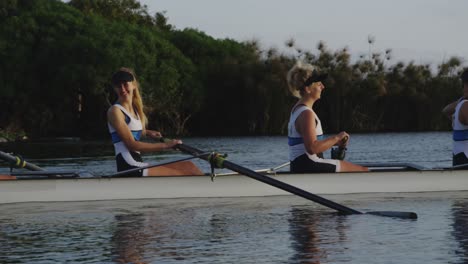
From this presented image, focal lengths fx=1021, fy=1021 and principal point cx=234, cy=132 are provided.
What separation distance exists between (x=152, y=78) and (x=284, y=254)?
5737cm

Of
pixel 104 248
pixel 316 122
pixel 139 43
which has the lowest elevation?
pixel 104 248

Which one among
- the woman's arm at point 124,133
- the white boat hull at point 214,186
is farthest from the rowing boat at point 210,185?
the woman's arm at point 124,133

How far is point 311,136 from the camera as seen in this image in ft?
45.5

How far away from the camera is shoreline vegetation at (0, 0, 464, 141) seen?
194 ft

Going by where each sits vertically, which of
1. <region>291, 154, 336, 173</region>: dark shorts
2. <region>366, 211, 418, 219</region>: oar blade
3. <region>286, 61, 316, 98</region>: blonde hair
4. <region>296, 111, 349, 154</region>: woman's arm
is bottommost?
<region>366, 211, 418, 219</region>: oar blade

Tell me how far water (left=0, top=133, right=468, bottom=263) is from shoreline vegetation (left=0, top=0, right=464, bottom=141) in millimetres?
42440

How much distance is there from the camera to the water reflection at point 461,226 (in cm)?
995

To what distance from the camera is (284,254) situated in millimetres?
10000

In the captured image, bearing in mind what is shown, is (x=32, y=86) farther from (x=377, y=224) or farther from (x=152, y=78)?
(x=377, y=224)

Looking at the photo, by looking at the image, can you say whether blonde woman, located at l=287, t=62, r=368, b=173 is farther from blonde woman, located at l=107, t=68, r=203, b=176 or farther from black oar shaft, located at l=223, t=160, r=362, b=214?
blonde woman, located at l=107, t=68, r=203, b=176

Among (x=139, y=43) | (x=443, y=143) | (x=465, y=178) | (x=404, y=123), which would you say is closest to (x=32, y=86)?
(x=139, y=43)

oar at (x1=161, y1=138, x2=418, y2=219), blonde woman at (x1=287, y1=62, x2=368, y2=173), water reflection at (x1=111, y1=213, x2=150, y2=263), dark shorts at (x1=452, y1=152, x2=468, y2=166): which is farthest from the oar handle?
dark shorts at (x1=452, y1=152, x2=468, y2=166)

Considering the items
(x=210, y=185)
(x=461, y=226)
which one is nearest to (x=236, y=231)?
(x=461, y=226)

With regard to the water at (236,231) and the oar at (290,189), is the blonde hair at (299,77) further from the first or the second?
the water at (236,231)
